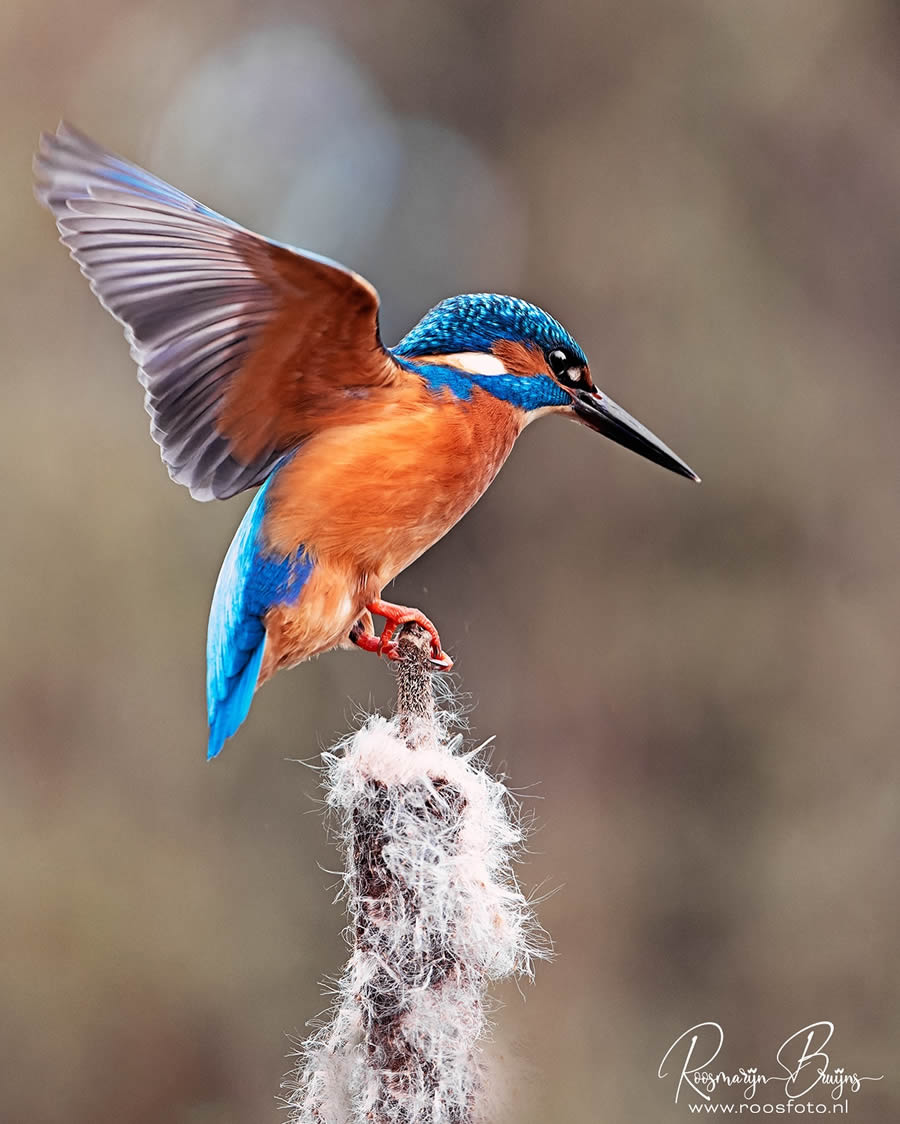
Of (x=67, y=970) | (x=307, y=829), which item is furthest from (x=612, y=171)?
(x=67, y=970)

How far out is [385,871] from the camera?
Answer: 4.49 feet

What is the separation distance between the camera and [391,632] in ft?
5.62

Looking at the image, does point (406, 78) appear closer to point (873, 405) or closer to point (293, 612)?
point (873, 405)

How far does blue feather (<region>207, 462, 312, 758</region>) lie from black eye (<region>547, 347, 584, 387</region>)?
442 mm

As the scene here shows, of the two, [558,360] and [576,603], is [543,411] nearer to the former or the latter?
[558,360]

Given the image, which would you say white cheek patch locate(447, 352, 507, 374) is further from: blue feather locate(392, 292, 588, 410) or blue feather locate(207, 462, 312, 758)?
blue feather locate(207, 462, 312, 758)

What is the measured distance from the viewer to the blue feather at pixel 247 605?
1621 mm

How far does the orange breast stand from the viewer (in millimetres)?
1689

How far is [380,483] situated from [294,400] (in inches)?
6.6
